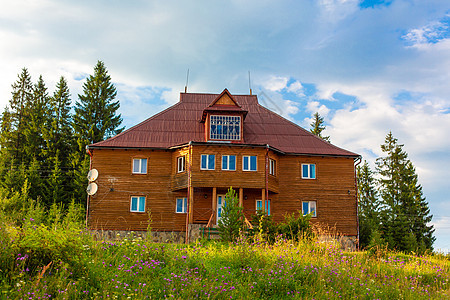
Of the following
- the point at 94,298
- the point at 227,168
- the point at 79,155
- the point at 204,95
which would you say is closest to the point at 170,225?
the point at 227,168

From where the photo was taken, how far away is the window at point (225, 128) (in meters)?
31.2

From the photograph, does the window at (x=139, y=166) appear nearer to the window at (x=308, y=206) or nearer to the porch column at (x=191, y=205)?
the porch column at (x=191, y=205)

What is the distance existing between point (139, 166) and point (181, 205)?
385 centimetres

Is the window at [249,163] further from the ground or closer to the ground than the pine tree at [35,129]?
closer to the ground

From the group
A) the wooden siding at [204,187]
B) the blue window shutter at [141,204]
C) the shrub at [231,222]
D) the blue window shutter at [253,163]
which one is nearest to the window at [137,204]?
the blue window shutter at [141,204]

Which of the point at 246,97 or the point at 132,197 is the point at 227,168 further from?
the point at 246,97

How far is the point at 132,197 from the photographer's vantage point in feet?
101

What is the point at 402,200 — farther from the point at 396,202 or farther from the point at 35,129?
the point at 35,129

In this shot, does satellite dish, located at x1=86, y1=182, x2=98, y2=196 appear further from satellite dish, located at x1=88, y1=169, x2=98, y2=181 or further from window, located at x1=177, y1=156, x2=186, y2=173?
window, located at x1=177, y1=156, x2=186, y2=173

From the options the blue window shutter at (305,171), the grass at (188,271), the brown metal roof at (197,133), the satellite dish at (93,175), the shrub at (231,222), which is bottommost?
the grass at (188,271)

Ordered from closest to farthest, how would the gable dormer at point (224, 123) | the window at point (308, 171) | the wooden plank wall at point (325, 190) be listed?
the gable dormer at point (224, 123) < the wooden plank wall at point (325, 190) < the window at point (308, 171)

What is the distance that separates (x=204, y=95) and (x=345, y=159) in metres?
12.1

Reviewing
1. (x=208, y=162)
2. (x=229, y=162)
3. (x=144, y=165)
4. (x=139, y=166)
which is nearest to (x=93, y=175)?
(x=139, y=166)

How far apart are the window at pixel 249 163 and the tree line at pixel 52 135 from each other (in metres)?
17.9
